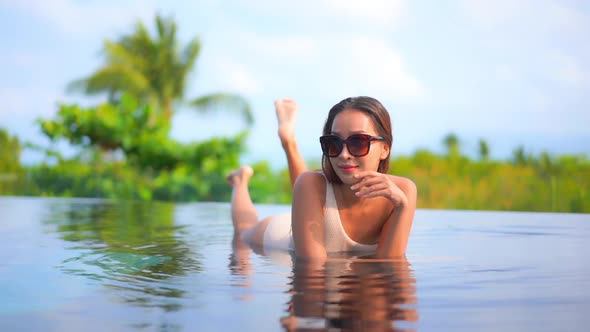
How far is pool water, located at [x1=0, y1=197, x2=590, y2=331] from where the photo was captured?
7.04ft

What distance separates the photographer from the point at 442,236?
549 centimetres

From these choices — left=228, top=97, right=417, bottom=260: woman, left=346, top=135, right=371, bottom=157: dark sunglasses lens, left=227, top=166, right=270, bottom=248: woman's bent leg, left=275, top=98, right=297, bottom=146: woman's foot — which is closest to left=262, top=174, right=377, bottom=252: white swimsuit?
left=228, top=97, right=417, bottom=260: woman

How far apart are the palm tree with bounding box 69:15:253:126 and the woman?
2072cm

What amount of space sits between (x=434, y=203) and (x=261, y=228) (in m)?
7.10

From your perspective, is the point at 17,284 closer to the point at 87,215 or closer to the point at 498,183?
the point at 87,215

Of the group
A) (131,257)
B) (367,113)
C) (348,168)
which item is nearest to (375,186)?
(348,168)

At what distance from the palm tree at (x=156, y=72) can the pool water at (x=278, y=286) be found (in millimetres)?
19415

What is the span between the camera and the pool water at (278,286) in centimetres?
215

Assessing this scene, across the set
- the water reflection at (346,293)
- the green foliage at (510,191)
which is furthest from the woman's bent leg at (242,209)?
the green foliage at (510,191)

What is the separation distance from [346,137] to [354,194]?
37 centimetres

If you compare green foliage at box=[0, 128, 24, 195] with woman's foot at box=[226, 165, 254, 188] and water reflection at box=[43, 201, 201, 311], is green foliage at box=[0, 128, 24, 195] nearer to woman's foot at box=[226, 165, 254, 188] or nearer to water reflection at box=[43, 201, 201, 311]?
water reflection at box=[43, 201, 201, 311]

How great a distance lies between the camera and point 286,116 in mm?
5578

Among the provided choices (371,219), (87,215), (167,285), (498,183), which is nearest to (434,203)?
(498,183)

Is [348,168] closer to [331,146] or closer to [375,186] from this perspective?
[331,146]
